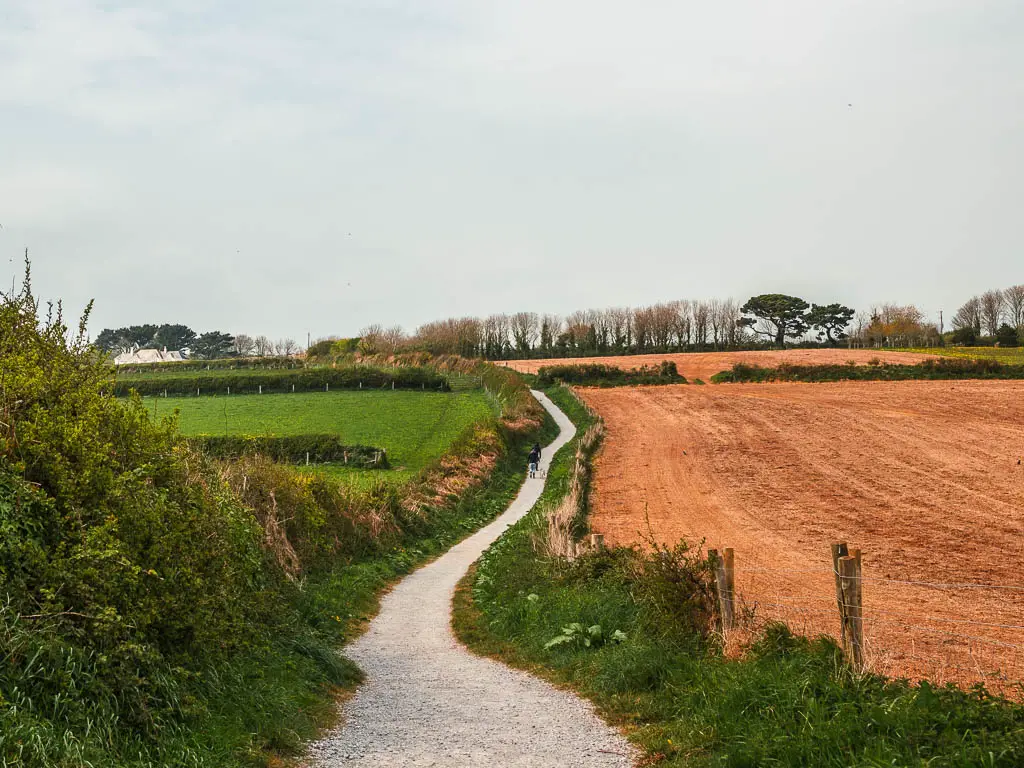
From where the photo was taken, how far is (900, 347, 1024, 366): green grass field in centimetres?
7402

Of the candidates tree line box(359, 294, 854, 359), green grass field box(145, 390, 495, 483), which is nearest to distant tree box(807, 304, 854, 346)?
tree line box(359, 294, 854, 359)

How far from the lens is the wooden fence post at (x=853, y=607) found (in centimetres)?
774

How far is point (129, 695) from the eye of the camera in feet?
21.7

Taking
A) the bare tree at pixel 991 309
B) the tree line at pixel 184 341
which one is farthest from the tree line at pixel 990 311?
the tree line at pixel 184 341

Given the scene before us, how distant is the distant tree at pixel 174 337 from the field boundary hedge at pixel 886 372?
96565mm

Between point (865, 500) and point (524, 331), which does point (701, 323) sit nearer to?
point (524, 331)

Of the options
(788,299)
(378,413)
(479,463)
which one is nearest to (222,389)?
(378,413)

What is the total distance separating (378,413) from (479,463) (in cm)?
1998

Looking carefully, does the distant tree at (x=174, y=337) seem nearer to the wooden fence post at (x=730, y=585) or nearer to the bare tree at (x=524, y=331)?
the bare tree at (x=524, y=331)

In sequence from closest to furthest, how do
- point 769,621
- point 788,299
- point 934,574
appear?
point 769,621
point 934,574
point 788,299

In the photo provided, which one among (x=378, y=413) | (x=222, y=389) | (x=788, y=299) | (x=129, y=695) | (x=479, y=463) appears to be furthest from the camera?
(x=788, y=299)

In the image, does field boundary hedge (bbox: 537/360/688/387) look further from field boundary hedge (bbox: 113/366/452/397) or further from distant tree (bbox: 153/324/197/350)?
distant tree (bbox: 153/324/197/350)

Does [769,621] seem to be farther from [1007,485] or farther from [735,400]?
[735,400]

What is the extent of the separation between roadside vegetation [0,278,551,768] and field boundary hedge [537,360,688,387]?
6495 centimetres
